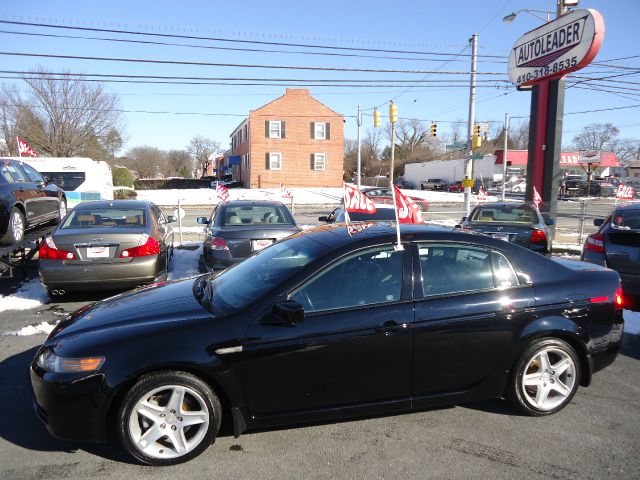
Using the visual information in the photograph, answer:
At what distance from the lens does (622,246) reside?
621 centimetres

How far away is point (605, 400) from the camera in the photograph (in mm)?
3793

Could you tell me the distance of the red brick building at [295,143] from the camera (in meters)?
43.4

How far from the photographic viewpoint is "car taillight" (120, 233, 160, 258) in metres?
6.32

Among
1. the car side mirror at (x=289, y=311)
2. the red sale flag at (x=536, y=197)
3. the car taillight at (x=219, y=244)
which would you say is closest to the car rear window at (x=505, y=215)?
the red sale flag at (x=536, y=197)

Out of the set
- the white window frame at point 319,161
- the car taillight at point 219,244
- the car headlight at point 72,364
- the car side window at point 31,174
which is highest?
the white window frame at point 319,161

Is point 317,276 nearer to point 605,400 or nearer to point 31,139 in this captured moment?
point 605,400

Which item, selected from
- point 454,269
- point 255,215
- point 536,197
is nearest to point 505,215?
point 255,215

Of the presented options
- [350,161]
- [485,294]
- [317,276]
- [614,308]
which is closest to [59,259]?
[317,276]

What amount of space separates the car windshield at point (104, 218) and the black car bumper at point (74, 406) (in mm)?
4307

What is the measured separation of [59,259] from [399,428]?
200 inches

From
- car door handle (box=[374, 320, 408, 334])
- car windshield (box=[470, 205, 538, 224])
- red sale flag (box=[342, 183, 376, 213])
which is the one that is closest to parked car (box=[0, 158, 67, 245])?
red sale flag (box=[342, 183, 376, 213])

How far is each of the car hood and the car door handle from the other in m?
1.16

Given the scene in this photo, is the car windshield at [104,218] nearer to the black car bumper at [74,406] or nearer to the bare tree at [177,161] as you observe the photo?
the black car bumper at [74,406]

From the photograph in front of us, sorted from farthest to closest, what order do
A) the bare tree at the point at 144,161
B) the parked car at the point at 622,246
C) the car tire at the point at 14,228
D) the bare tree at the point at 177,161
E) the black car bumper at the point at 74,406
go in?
the bare tree at the point at 177,161
the bare tree at the point at 144,161
the car tire at the point at 14,228
the parked car at the point at 622,246
the black car bumper at the point at 74,406
